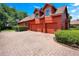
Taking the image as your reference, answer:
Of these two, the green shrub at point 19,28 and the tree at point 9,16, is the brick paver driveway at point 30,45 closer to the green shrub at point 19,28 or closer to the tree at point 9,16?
the green shrub at point 19,28

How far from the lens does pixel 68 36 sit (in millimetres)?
4566

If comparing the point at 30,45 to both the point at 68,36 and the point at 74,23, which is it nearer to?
the point at 68,36

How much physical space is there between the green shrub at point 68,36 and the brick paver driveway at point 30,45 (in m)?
0.20

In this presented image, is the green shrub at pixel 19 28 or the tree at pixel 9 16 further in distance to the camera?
the green shrub at pixel 19 28

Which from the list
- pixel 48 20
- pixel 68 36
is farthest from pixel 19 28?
pixel 68 36

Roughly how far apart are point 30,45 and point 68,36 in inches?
48.2

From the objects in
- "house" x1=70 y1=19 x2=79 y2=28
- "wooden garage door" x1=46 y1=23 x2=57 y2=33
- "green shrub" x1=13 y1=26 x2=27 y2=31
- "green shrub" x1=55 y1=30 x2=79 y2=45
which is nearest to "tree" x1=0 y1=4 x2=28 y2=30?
"green shrub" x1=13 y1=26 x2=27 y2=31

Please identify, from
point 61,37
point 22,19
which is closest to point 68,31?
point 61,37

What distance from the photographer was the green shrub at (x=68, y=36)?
173 inches

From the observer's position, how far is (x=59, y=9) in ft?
15.4

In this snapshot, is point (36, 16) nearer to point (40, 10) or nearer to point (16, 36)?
point (40, 10)

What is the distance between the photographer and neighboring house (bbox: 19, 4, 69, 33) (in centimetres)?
470

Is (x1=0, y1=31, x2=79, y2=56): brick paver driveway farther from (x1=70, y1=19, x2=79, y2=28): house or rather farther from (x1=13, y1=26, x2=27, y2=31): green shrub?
(x1=70, y1=19, x2=79, y2=28): house

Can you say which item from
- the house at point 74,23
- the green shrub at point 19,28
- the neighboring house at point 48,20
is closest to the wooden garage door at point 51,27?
the neighboring house at point 48,20
